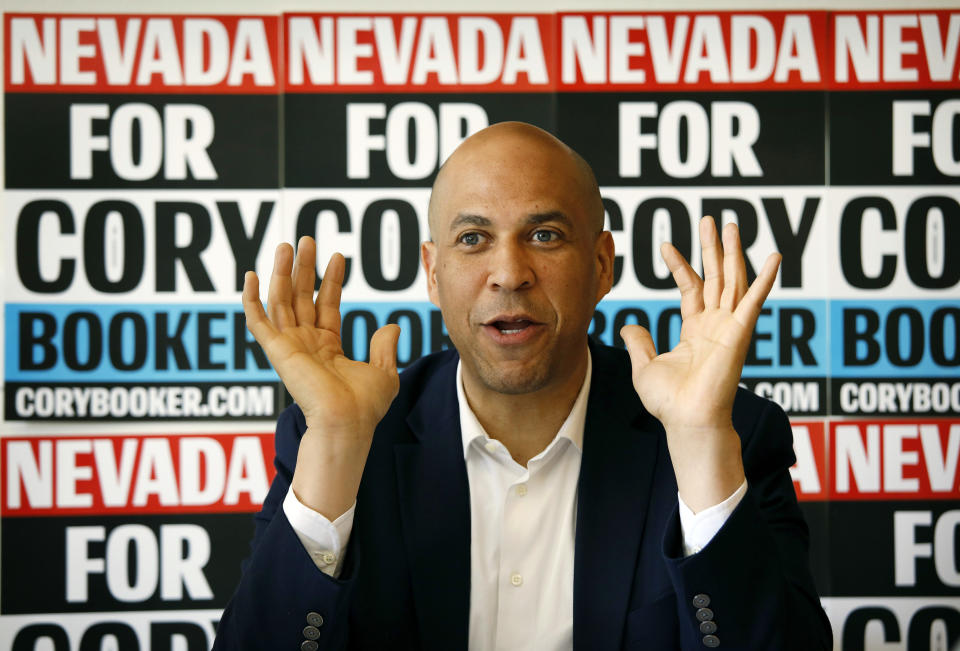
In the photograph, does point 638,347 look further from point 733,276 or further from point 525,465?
point 525,465

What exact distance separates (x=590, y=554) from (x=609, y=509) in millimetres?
83

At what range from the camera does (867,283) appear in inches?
97.3

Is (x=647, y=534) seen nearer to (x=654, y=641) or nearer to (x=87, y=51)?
(x=654, y=641)

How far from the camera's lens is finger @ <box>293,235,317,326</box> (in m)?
1.34

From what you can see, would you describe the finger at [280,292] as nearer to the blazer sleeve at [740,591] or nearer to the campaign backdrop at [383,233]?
the blazer sleeve at [740,591]

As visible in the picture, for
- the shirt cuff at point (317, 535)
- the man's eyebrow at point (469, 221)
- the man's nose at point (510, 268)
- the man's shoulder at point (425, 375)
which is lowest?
the shirt cuff at point (317, 535)

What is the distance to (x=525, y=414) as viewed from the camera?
4.86ft

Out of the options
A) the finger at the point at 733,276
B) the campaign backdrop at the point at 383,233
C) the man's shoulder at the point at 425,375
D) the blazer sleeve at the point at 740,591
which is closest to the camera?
the blazer sleeve at the point at 740,591

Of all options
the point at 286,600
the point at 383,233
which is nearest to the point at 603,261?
the point at 286,600

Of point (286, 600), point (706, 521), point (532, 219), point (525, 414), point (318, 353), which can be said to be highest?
point (532, 219)

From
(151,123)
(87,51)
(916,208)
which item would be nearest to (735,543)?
(916,208)

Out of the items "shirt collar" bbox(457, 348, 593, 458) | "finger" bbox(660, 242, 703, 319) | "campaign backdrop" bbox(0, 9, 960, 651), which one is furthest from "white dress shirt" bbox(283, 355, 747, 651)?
"campaign backdrop" bbox(0, 9, 960, 651)

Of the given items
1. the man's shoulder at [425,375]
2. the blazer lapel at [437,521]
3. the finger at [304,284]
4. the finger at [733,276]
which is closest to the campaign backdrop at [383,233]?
the man's shoulder at [425,375]

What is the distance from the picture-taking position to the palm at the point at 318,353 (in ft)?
4.06
